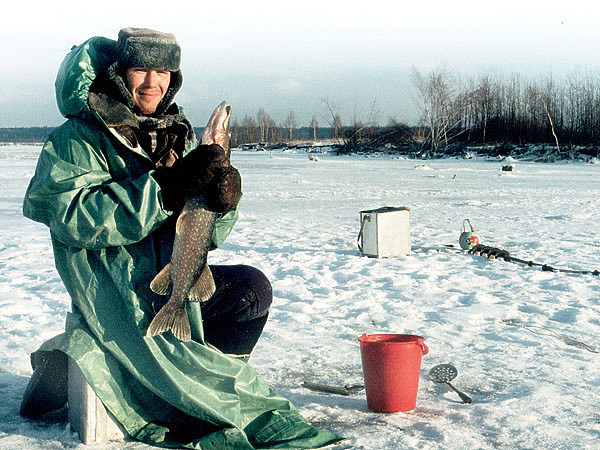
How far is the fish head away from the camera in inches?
106

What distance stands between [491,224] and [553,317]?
19.4 ft

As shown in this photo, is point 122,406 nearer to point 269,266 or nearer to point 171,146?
point 171,146

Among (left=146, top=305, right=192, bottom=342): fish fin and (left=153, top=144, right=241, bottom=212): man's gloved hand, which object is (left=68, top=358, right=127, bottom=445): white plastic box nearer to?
(left=146, top=305, right=192, bottom=342): fish fin

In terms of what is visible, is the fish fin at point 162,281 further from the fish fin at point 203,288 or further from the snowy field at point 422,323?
the snowy field at point 422,323

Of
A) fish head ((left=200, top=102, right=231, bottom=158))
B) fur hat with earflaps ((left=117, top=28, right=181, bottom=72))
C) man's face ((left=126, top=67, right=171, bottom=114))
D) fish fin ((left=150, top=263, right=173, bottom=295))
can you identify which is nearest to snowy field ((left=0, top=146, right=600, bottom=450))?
fish fin ((left=150, top=263, right=173, bottom=295))

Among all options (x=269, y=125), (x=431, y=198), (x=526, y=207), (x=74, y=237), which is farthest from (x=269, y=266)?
(x=269, y=125)

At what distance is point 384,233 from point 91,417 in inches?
201

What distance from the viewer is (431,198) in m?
15.7

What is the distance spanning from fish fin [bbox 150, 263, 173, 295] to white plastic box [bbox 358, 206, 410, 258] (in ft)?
16.0

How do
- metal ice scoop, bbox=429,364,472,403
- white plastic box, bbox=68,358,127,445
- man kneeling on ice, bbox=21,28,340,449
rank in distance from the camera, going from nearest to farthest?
1. man kneeling on ice, bbox=21,28,340,449
2. white plastic box, bbox=68,358,127,445
3. metal ice scoop, bbox=429,364,472,403

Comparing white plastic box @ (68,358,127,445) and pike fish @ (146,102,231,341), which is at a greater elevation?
pike fish @ (146,102,231,341)

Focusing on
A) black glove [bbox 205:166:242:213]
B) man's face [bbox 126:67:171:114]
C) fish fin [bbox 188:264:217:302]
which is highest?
man's face [bbox 126:67:171:114]

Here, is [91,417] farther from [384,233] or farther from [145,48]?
[384,233]

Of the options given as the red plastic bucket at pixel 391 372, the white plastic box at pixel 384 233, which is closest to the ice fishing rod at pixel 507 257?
the white plastic box at pixel 384 233
